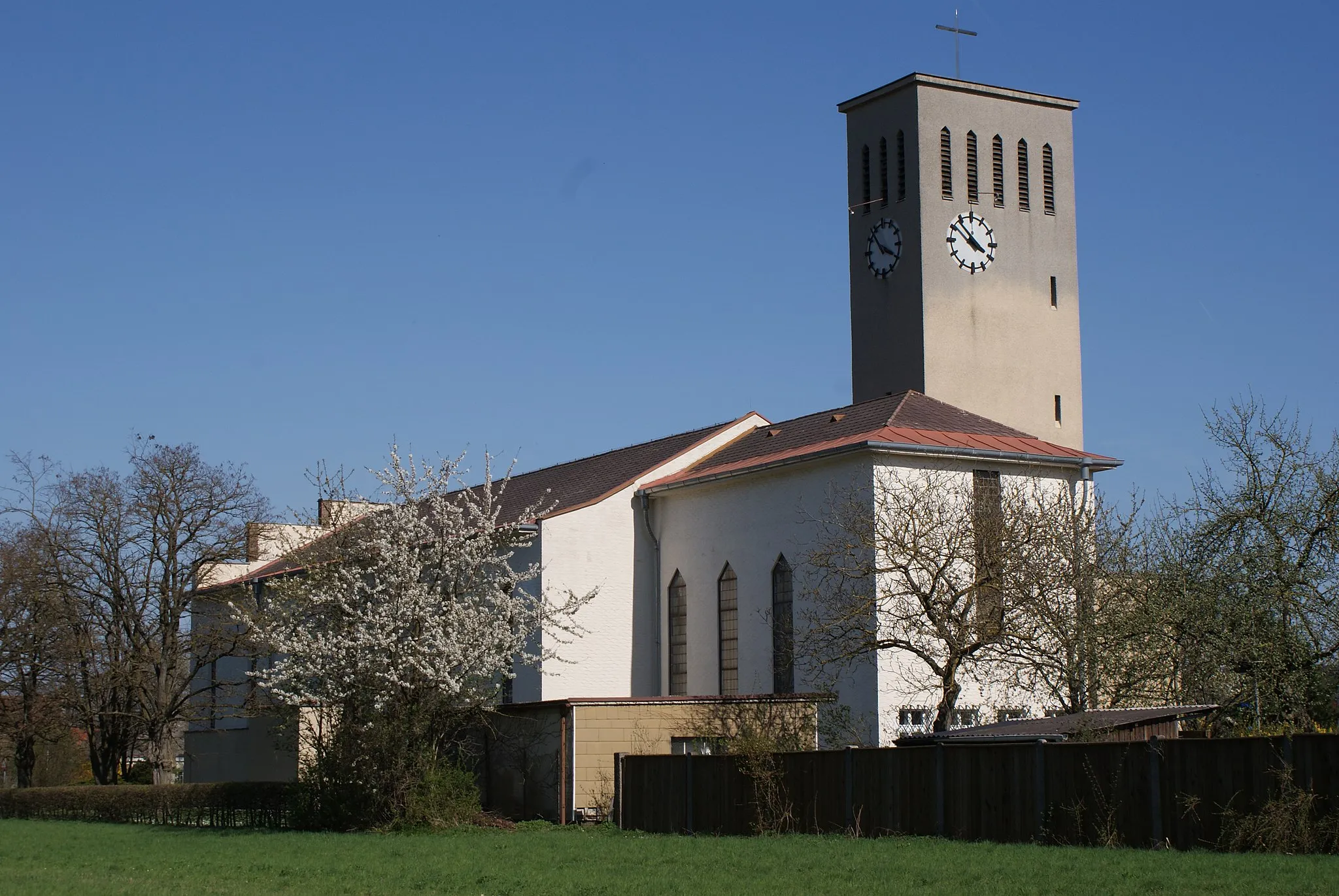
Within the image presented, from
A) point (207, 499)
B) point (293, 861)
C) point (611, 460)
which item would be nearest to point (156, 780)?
point (207, 499)

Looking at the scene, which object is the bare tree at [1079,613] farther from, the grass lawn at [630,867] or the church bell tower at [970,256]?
the church bell tower at [970,256]

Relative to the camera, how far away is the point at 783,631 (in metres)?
39.0

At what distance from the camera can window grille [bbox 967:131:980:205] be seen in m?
56.8

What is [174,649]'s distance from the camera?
49.6 metres

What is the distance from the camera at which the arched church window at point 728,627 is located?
40.9 m

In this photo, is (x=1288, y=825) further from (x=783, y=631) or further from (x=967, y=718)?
(x=783, y=631)

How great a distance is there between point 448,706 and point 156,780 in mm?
19392

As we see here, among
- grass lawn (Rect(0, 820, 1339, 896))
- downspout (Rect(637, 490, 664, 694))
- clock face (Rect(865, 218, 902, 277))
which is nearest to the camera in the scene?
grass lawn (Rect(0, 820, 1339, 896))

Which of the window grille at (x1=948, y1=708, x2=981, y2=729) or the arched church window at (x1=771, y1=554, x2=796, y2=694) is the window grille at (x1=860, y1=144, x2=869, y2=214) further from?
the window grille at (x1=948, y1=708, x2=981, y2=729)

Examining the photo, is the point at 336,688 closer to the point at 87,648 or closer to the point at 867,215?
the point at 87,648

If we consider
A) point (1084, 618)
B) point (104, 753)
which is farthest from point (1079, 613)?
point (104, 753)

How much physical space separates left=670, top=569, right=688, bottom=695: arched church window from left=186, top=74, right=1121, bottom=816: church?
3.3 inches

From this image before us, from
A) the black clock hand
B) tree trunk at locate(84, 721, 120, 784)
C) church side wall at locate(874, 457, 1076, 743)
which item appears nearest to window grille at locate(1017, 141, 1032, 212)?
the black clock hand

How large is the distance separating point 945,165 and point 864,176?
12.3ft
